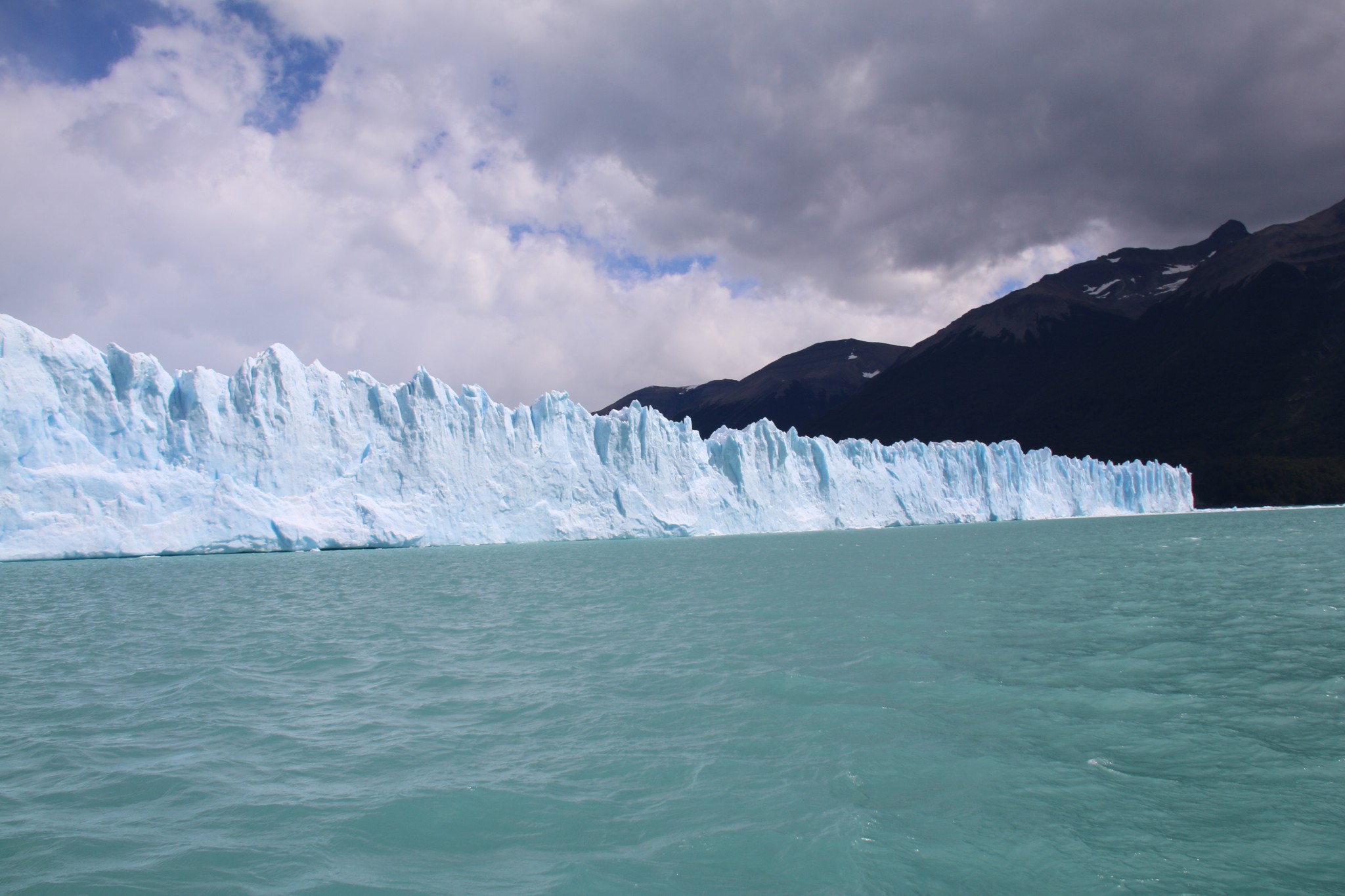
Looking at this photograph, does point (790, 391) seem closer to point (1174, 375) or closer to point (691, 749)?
point (1174, 375)

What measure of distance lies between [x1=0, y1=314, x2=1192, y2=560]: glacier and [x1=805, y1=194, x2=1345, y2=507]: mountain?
4945cm

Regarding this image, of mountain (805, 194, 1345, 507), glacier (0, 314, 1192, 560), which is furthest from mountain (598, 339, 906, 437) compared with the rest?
glacier (0, 314, 1192, 560)

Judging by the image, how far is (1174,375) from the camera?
98.6 metres

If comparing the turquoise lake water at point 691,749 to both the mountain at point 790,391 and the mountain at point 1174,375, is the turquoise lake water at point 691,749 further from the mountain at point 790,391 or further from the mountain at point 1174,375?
the mountain at point 790,391

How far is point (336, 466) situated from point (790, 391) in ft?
494

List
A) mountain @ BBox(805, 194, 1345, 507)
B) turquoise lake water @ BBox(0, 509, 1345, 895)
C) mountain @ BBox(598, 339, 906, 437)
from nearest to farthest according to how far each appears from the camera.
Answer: turquoise lake water @ BBox(0, 509, 1345, 895)
mountain @ BBox(805, 194, 1345, 507)
mountain @ BBox(598, 339, 906, 437)

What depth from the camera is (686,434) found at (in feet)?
144

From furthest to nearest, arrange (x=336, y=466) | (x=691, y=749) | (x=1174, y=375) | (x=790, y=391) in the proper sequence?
(x=790, y=391)
(x=1174, y=375)
(x=336, y=466)
(x=691, y=749)

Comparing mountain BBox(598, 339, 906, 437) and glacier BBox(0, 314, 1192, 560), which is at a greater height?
mountain BBox(598, 339, 906, 437)

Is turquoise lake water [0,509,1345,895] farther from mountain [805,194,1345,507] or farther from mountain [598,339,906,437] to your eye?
mountain [598,339,906,437]

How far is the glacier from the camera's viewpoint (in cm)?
2764

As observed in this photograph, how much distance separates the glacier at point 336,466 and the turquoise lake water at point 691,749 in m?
16.8

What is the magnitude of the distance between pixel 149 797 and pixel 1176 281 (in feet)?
637

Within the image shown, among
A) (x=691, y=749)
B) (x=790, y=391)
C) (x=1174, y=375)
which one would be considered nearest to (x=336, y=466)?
(x=691, y=749)
